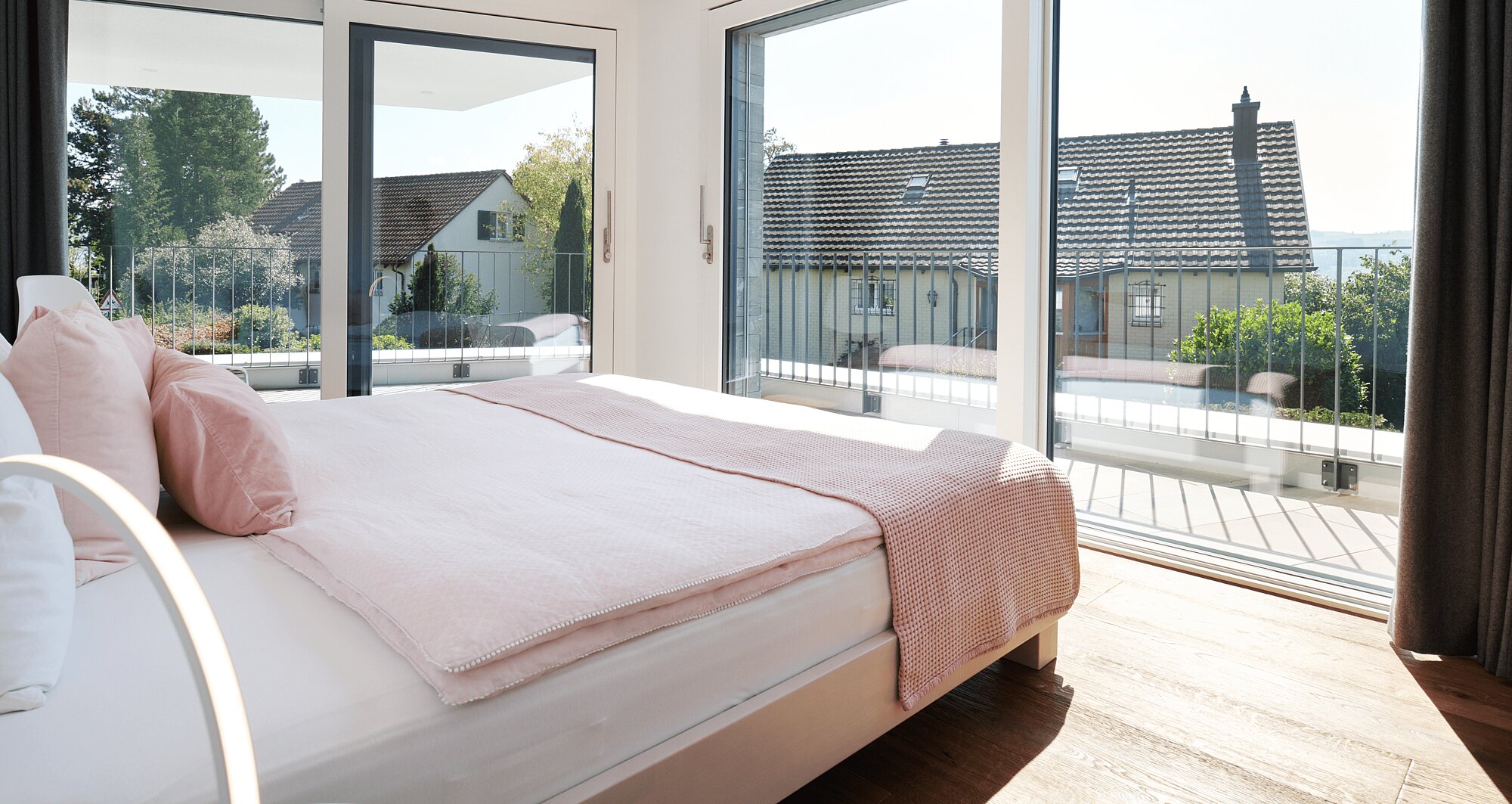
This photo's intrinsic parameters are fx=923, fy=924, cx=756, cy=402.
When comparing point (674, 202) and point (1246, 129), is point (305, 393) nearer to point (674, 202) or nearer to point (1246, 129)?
point (674, 202)

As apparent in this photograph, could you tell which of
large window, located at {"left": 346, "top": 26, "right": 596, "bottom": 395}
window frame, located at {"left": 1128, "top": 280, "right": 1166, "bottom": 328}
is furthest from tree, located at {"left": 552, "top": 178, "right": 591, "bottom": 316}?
window frame, located at {"left": 1128, "top": 280, "right": 1166, "bottom": 328}

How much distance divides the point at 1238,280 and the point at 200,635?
10.2 ft

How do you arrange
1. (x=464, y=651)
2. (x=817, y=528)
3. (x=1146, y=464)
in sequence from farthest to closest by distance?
(x=1146, y=464), (x=817, y=528), (x=464, y=651)

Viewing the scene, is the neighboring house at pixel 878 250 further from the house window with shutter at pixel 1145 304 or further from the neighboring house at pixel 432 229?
the neighboring house at pixel 432 229

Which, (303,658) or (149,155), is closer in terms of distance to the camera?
(303,658)

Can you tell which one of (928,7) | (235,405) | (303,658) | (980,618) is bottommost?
(980,618)

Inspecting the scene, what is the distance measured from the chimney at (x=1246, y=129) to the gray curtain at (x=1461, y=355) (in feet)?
2.02

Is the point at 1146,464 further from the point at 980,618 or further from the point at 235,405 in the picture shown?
the point at 235,405

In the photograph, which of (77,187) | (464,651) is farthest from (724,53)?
(464,651)

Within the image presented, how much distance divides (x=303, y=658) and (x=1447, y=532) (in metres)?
2.55

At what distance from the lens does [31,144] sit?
349 centimetres

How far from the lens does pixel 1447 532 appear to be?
2285 mm

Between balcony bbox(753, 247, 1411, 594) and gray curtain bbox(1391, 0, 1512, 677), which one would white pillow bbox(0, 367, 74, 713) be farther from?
balcony bbox(753, 247, 1411, 594)

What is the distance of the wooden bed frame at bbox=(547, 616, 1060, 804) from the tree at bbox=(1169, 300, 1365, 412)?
1738 mm
